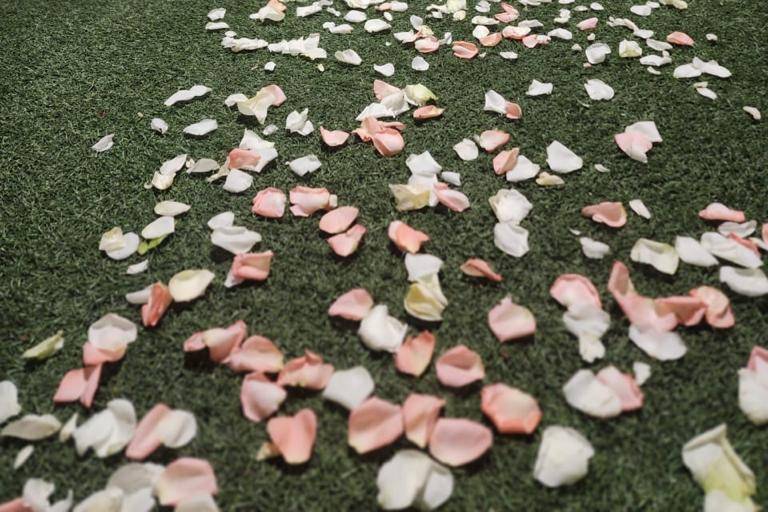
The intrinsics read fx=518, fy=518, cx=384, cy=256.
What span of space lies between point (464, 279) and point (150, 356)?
926 mm

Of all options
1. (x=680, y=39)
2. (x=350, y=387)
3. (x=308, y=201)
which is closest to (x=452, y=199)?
(x=308, y=201)

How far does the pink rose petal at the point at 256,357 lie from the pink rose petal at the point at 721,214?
1411mm

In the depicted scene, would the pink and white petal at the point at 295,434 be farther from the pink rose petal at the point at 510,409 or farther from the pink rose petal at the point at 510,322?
the pink rose petal at the point at 510,322

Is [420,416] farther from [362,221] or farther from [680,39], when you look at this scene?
[680,39]

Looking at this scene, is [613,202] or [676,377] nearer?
[676,377]

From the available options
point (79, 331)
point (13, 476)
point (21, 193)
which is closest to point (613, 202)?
point (79, 331)

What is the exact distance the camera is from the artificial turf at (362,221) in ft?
4.09

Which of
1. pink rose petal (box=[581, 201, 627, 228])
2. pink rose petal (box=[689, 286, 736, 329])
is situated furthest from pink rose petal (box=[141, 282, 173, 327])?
pink rose petal (box=[689, 286, 736, 329])

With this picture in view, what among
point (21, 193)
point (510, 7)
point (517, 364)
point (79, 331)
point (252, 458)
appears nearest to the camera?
point (252, 458)

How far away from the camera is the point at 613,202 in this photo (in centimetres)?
173

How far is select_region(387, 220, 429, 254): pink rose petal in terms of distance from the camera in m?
1.59

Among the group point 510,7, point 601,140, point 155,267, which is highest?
point 510,7

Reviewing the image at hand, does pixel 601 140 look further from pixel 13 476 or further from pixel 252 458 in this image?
pixel 13 476

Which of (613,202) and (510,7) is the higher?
(510,7)
